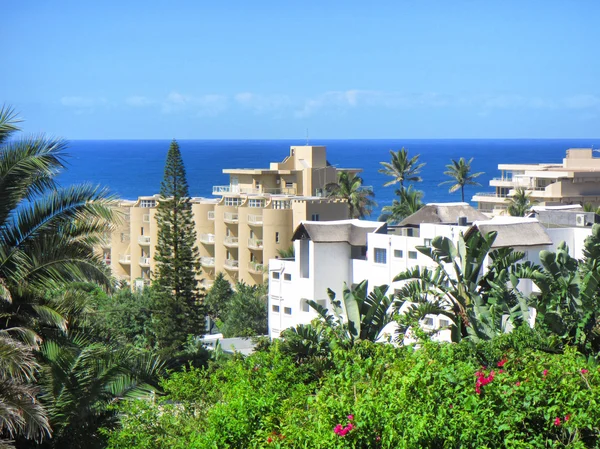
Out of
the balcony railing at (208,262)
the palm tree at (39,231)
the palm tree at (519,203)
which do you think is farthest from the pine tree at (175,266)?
the palm tree at (39,231)

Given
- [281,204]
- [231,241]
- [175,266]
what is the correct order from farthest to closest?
[231,241]
[281,204]
[175,266]

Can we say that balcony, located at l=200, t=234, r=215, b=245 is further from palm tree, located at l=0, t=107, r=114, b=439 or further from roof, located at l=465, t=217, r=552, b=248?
palm tree, located at l=0, t=107, r=114, b=439

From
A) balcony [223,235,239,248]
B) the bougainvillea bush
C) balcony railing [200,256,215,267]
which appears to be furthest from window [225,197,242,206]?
the bougainvillea bush

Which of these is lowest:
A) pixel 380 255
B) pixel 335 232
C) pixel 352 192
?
pixel 380 255

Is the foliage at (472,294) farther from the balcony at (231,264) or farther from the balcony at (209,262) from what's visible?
the balcony at (209,262)

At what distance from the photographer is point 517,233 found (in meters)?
32.9

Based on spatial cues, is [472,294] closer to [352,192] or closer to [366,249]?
[366,249]

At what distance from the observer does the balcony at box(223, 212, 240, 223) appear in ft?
225

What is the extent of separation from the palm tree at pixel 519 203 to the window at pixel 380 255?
2368cm

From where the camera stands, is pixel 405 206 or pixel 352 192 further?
pixel 352 192

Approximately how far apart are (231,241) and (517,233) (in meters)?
37.8

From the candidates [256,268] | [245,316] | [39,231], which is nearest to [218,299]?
[245,316]

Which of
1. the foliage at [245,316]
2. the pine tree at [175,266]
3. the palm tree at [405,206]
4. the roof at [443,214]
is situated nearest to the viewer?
the roof at [443,214]

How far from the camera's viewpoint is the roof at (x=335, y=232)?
38.1 meters
